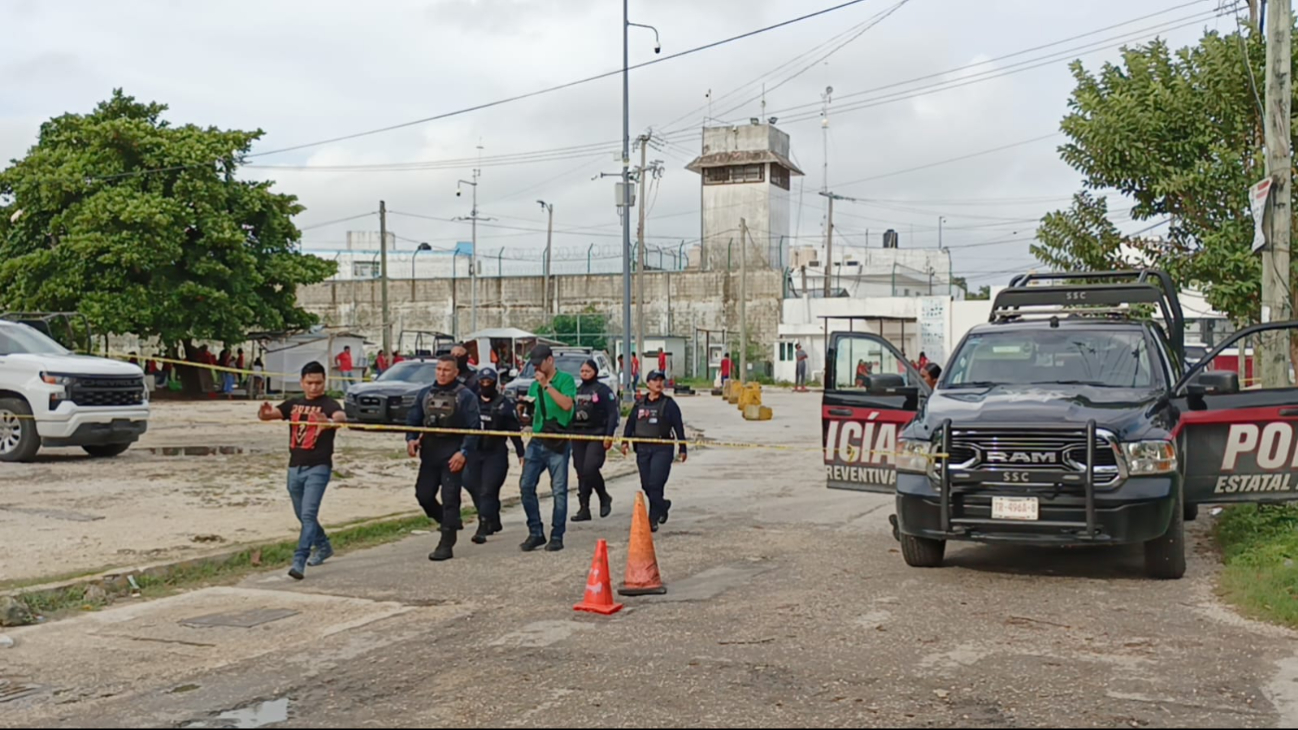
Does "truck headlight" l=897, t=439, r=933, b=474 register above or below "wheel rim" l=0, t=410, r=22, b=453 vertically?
above

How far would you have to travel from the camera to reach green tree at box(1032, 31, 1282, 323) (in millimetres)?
14422

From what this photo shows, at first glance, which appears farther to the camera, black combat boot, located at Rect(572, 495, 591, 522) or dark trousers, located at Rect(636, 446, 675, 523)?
black combat boot, located at Rect(572, 495, 591, 522)

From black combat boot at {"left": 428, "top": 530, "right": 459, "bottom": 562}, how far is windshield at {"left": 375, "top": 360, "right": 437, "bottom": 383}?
46.6 feet

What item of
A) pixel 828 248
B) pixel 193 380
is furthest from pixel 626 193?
pixel 828 248

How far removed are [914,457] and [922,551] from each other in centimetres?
91

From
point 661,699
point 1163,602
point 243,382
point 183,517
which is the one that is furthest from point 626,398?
point 661,699

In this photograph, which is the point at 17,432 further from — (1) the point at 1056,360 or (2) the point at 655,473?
(1) the point at 1056,360

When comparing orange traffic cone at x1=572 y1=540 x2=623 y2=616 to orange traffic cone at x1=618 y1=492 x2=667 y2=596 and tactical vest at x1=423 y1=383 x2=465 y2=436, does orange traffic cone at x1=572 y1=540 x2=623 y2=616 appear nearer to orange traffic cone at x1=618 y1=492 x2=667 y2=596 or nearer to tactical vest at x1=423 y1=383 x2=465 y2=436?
orange traffic cone at x1=618 y1=492 x2=667 y2=596

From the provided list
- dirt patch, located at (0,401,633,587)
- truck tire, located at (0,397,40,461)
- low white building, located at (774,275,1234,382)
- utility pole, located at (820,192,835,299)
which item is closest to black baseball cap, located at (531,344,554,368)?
dirt patch, located at (0,401,633,587)

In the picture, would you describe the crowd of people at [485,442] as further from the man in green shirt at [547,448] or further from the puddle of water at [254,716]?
the puddle of water at [254,716]

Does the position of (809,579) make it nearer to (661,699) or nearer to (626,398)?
(661,699)

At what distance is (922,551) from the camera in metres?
10.2

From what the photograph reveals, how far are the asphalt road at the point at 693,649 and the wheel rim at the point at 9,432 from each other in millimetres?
9216

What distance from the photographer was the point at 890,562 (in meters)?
10.6
